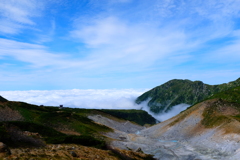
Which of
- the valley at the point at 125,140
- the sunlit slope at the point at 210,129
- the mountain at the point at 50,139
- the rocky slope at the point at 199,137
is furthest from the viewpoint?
the sunlit slope at the point at 210,129

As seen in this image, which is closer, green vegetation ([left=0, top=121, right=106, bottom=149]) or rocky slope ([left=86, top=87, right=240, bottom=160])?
green vegetation ([left=0, top=121, right=106, bottom=149])

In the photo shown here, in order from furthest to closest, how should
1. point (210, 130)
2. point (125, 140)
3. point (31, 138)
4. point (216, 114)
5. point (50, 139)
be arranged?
point (125, 140) < point (216, 114) < point (210, 130) < point (50, 139) < point (31, 138)

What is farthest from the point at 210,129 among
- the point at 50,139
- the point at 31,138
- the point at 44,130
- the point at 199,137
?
the point at 31,138

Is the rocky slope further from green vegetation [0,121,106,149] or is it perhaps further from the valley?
green vegetation [0,121,106,149]

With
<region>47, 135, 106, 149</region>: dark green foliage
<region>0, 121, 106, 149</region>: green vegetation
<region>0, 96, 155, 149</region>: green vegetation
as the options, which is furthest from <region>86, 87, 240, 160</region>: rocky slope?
<region>0, 121, 106, 149</region>: green vegetation

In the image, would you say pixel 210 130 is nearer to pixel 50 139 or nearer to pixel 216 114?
pixel 216 114

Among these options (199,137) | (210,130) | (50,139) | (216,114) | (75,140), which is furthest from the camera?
(216,114)

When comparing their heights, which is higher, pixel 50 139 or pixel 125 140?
pixel 50 139

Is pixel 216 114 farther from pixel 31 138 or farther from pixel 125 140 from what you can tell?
pixel 31 138

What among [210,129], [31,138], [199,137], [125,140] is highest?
[31,138]

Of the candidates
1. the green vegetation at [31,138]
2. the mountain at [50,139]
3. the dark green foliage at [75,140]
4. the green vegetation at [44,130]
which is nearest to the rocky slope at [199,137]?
the mountain at [50,139]

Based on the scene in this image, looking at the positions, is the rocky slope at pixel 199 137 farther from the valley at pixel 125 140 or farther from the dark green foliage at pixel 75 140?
the dark green foliage at pixel 75 140

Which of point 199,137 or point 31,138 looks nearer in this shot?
point 31,138

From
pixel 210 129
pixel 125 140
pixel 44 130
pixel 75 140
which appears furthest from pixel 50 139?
pixel 210 129
